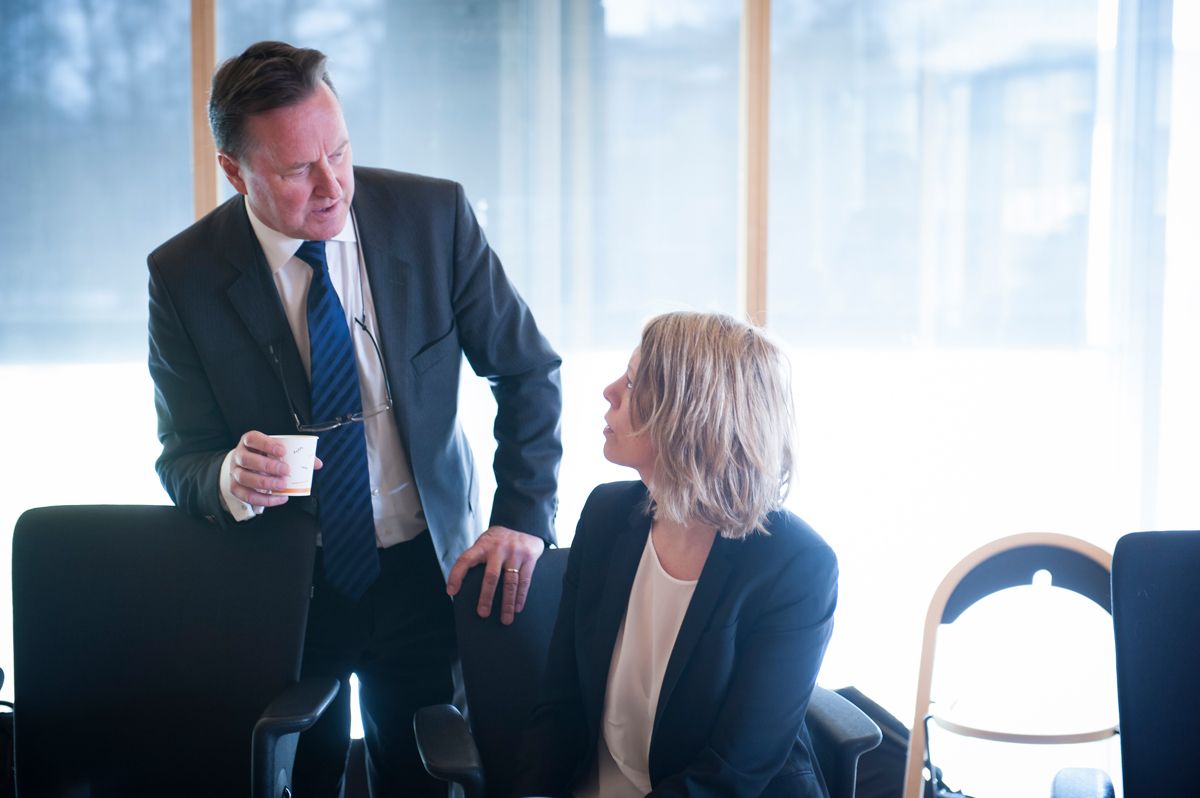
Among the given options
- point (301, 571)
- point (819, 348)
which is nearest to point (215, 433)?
point (301, 571)

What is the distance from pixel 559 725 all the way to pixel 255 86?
3.74 ft

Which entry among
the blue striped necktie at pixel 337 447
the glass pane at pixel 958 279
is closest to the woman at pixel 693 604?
the blue striped necktie at pixel 337 447

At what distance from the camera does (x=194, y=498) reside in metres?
1.69

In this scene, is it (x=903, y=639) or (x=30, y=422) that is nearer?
(x=30, y=422)

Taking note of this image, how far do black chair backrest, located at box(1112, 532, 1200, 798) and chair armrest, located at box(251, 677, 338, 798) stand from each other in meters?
1.23

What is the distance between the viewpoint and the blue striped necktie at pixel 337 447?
5.60 feet

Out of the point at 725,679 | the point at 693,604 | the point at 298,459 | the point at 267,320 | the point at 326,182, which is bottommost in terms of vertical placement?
the point at 725,679

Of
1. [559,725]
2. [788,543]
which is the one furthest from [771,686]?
[559,725]

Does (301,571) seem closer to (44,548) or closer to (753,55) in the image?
(44,548)

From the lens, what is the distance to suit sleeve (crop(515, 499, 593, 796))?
5.02 feet

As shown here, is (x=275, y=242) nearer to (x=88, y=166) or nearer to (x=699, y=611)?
(x=699, y=611)

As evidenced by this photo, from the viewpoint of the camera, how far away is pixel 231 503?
1.64m

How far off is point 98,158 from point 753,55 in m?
1.85

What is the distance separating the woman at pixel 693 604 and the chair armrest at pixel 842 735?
0.03m
